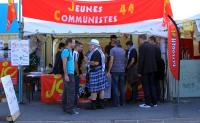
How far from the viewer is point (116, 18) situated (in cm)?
1294

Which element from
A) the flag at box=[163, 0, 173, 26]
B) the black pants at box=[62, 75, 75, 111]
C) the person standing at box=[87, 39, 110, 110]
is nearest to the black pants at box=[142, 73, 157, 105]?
the person standing at box=[87, 39, 110, 110]

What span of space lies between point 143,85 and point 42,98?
2.98 m

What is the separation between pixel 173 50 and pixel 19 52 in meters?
4.16

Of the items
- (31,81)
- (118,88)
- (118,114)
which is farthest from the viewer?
(31,81)

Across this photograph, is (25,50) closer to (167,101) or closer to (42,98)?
(42,98)

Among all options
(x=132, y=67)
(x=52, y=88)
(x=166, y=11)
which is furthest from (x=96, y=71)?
(x=166, y=11)

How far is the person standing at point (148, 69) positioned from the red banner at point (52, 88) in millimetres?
2335

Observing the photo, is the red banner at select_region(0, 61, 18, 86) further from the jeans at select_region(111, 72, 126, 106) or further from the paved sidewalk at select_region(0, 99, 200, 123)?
the jeans at select_region(111, 72, 126, 106)

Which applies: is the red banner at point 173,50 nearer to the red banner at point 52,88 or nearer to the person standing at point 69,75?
the person standing at point 69,75

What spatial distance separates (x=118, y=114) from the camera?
11.5 metres

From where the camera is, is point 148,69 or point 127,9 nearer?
point 148,69

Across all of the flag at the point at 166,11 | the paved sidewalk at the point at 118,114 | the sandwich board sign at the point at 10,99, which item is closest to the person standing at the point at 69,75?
the paved sidewalk at the point at 118,114

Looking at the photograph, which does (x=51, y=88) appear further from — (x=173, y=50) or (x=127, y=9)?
(x=173, y=50)

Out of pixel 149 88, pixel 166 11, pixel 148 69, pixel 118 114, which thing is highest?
pixel 166 11
